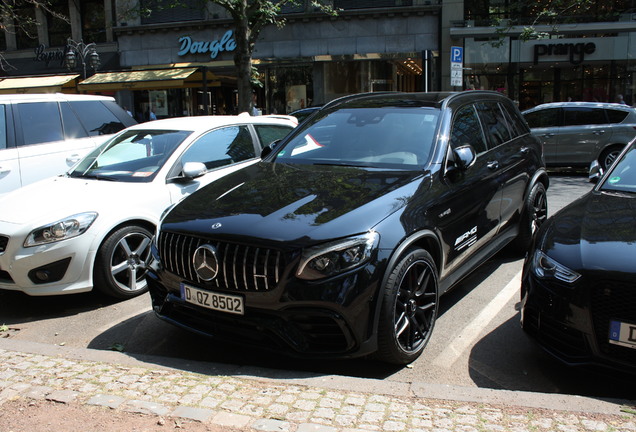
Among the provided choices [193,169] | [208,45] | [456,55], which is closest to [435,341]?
[193,169]

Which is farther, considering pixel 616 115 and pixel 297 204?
pixel 616 115

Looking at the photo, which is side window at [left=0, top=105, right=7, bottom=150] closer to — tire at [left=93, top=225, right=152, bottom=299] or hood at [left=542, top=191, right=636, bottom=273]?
tire at [left=93, top=225, right=152, bottom=299]

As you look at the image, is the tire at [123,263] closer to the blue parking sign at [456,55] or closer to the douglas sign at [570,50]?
the blue parking sign at [456,55]

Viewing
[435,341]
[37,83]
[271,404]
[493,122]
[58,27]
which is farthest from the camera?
[58,27]

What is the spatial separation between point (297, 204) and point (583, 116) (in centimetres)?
1095

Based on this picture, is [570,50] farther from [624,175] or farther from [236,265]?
[236,265]

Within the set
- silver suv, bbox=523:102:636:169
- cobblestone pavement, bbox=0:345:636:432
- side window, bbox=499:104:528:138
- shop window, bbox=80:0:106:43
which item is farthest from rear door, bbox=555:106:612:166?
shop window, bbox=80:0:106:43

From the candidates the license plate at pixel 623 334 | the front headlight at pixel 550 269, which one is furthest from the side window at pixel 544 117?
the license plate at pixel 623 334

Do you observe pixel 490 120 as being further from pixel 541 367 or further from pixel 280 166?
pixel 541 367

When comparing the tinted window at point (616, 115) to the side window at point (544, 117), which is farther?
the side window at point (544, 117)

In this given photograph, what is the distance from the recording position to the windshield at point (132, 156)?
5.66 m

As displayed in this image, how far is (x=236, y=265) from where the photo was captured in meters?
3.38

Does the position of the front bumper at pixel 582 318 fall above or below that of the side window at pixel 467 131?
below

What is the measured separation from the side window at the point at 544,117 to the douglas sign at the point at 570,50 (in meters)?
10.4
